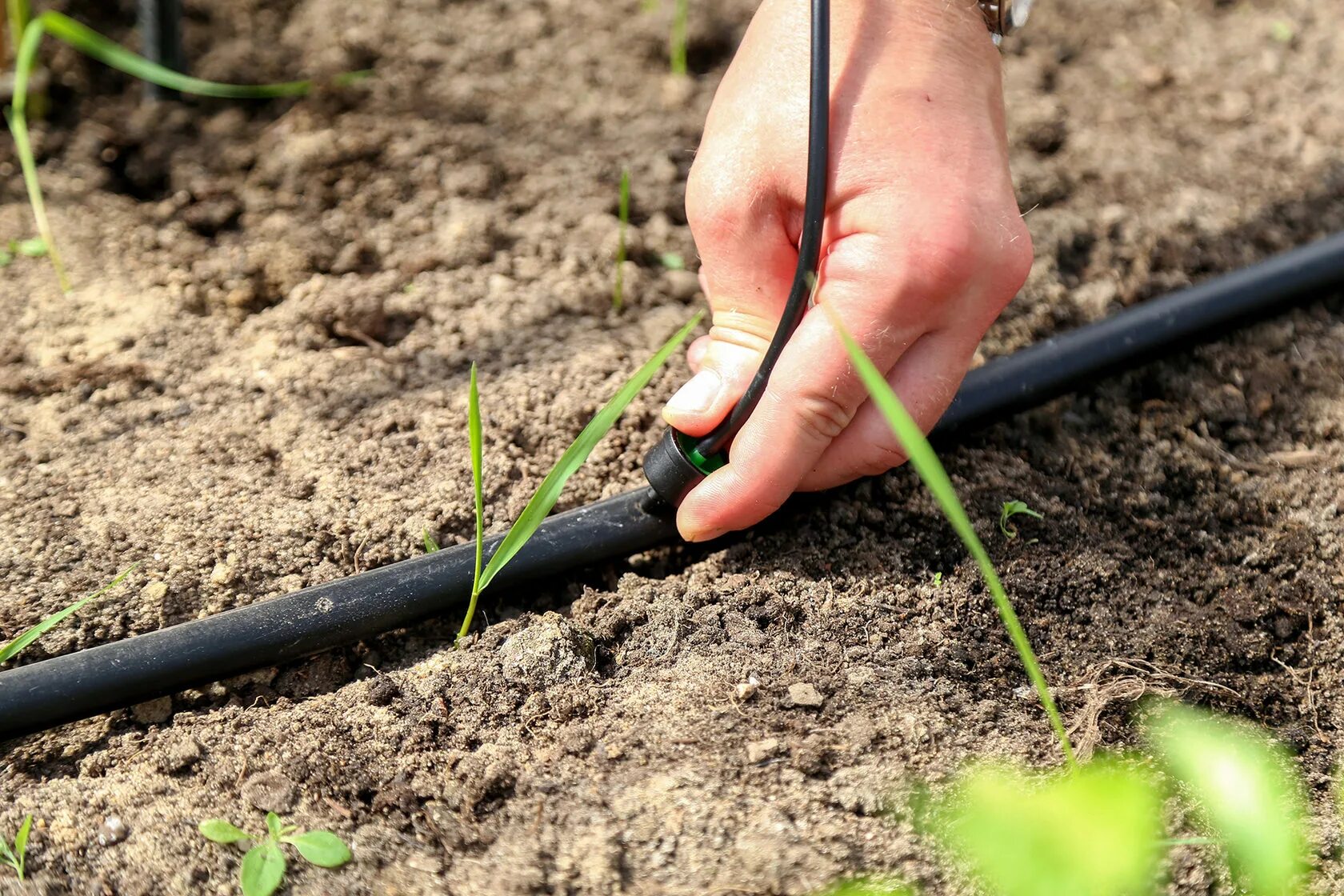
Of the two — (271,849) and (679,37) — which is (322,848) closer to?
(271,849)

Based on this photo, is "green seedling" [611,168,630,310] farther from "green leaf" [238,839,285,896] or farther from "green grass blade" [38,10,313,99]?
"green leaf" [238,839,285,896]

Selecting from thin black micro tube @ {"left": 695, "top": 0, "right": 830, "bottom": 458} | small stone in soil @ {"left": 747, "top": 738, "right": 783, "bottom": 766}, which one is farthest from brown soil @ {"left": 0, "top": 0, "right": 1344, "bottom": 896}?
thin black micro tube @ {"left": 695, "top": 0, "right": 830, "bottom": 458}

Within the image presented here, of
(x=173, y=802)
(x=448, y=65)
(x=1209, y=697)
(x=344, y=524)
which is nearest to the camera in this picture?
(x=173, y=802)

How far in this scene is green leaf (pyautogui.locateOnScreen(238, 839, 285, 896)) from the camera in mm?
966

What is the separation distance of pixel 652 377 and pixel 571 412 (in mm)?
128

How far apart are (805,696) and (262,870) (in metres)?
0.56

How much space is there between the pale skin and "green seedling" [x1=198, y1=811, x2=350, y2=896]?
19.2 inches

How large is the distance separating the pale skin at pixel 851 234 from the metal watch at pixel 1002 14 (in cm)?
6

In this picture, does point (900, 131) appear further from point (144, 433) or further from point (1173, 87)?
point (1173, 87)

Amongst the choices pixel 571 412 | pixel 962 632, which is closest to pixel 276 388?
pixel 571 412

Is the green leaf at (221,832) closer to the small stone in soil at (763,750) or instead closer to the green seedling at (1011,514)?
the small stone in soil at (763,750)

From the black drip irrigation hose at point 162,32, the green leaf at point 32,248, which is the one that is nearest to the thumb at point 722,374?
the green leaf at point 32,248

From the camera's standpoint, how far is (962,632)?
47.2 inches

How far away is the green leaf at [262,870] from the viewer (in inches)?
38.0
